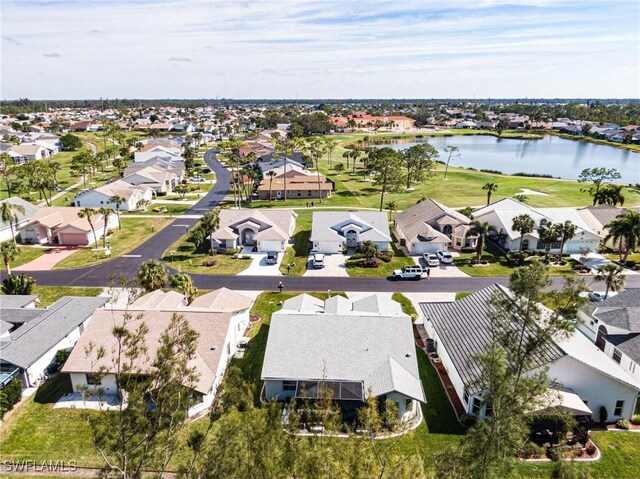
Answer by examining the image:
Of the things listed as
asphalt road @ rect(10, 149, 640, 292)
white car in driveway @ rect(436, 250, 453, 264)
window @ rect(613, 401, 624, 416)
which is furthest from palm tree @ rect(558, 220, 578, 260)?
window @ rect(613, 401, 624, 416)

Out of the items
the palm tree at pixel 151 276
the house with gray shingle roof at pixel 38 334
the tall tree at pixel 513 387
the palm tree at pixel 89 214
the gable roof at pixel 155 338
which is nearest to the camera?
the tall tree at pixel 513 387

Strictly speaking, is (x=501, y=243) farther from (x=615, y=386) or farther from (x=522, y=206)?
(x=615, y=386)

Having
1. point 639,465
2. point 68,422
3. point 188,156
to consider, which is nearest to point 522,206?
point 639,465

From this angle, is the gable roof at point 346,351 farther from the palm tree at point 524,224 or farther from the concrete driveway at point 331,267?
the palm tree at point 524,224

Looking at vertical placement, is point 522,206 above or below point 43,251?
above

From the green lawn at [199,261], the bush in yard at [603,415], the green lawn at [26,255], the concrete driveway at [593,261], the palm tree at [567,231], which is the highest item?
the palm tree at [567,231]

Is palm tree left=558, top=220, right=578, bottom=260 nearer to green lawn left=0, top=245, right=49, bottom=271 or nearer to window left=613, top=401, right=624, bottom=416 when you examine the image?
window left=613, top=401, right=624, bottom=416

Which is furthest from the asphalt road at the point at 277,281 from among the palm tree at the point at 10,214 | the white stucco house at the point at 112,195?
the white stucco house at the point at 112,195
